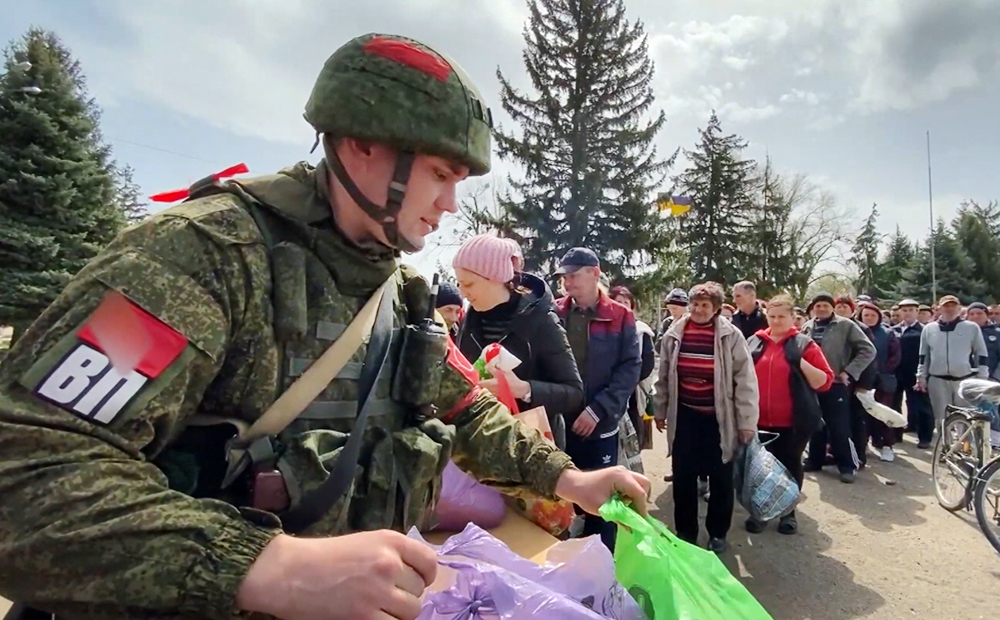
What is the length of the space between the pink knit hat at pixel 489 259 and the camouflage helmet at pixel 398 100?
204 cm

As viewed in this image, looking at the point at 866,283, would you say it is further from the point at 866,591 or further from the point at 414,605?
the point at 414,605

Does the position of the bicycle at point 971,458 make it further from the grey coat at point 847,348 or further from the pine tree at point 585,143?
the pine tree at point 585,143

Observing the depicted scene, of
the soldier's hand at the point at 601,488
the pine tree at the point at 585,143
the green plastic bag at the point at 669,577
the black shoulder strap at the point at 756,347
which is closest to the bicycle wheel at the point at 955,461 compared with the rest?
the black shoulder strap at the point at 756,347

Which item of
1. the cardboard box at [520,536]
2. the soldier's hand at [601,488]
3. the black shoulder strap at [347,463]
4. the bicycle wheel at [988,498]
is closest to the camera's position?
the black shoulder strap at [347,463]

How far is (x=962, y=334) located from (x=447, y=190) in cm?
911

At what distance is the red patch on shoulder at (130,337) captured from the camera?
0.85 m

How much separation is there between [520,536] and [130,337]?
1.90 m

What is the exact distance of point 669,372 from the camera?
477 centimetres

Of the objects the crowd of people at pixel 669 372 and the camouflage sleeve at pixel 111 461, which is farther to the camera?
the crowd of people at pixel 669 372

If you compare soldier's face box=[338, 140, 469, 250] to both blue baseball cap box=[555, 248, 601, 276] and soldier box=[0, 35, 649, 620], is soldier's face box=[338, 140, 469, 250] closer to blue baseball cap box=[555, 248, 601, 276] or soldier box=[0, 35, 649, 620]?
soldier box=[0, 35, 649, 620]

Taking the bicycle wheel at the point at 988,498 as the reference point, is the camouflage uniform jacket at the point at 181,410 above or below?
above

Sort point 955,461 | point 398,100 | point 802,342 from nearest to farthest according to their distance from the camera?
1. point 398,100
2. point 802,342
3. point 955,461

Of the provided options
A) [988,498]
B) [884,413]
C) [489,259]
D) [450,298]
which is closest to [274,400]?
[489,259]

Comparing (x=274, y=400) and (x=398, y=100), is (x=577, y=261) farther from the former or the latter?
(x=274, y=400)
